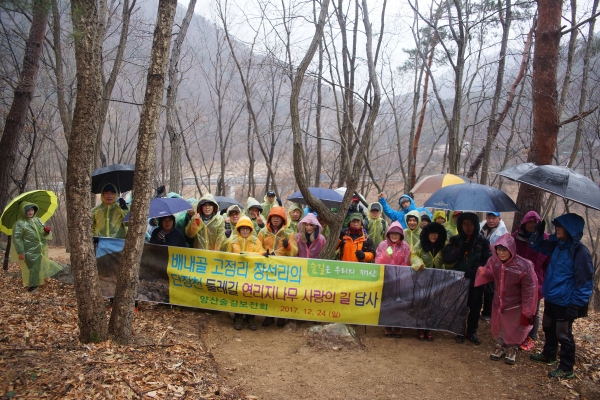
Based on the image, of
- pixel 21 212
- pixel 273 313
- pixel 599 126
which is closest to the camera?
pixel 273 313

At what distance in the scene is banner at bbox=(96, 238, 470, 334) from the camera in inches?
232

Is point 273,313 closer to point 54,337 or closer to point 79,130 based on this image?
point 54,337

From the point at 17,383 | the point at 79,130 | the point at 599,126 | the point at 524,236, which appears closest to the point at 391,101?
Result: the point at 599,126

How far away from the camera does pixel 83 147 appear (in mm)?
3998

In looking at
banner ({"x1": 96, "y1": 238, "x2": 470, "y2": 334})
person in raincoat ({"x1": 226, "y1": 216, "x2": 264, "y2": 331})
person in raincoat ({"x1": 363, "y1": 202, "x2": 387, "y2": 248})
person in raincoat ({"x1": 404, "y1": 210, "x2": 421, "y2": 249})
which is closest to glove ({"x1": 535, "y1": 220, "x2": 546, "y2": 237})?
banner ({"x1": 96, "y1": 238, "x2": 470, "y2": 334})

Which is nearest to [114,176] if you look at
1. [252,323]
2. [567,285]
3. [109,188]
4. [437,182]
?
[109,188]

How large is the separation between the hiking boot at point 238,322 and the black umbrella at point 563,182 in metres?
4.06

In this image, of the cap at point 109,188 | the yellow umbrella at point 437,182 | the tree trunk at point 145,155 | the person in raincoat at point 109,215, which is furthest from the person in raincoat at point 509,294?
the cap at point 109,188

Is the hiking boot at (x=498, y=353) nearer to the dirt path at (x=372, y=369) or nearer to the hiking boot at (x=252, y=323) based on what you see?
the dirt path at (x=372, y=369)

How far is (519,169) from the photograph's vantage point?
211 inches

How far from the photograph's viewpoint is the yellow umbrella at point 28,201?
705cm

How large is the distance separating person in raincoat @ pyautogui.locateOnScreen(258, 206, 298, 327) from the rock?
70 centimetres

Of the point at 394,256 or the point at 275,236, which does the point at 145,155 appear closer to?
the point at 275,236

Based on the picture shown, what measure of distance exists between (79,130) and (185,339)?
2.71m
